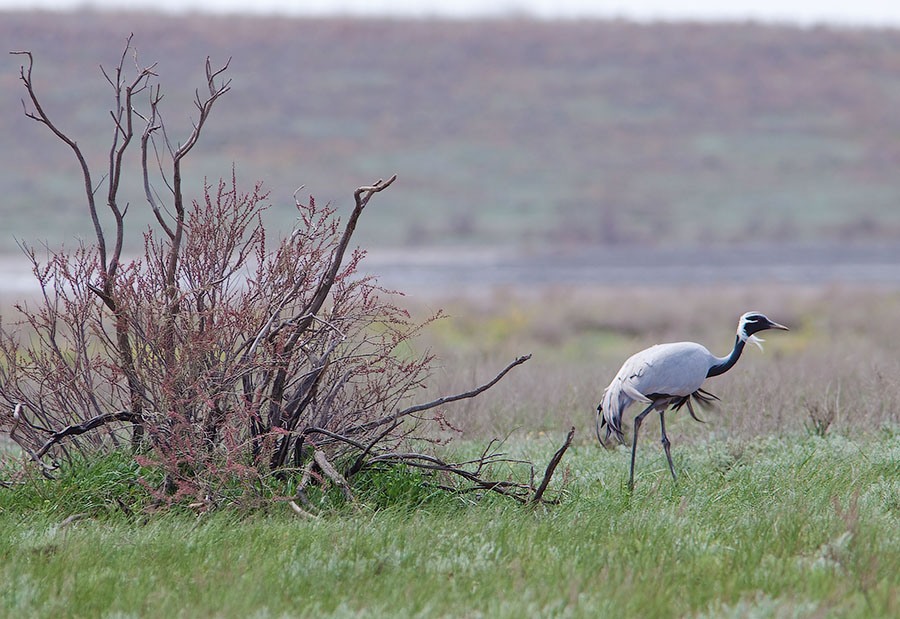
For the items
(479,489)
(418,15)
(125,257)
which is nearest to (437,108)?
(418,15)

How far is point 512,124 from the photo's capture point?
155 feet

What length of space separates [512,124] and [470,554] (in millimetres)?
43243

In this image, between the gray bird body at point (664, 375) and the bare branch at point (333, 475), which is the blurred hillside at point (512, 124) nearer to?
the gray bird body at point (664, 375)

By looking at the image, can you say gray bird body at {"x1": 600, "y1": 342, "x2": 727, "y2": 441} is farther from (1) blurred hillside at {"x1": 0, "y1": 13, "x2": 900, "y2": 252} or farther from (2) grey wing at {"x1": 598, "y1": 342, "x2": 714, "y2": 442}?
(1) blurred hillside at {"x1": 0, "y1": 13, "x2": 900, "y2": 252}

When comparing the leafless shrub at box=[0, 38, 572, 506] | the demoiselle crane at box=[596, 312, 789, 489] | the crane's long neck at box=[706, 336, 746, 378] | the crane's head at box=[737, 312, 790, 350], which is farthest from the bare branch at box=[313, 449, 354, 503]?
the crane's head at box=[737, 312, 790, 350]

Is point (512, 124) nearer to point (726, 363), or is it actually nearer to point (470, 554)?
point (726, 363)

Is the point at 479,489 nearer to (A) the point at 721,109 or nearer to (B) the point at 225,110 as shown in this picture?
(B) the point at 225,110

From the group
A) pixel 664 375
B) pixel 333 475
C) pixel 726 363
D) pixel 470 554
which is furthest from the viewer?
pixel 726 363

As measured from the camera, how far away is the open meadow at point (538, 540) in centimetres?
454

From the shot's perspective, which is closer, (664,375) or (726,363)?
(664,375)

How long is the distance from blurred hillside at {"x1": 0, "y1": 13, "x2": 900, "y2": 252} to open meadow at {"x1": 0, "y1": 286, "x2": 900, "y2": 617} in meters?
28.3

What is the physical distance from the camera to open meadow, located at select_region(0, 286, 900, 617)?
14.9 ft

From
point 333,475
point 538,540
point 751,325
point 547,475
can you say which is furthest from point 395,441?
point 751,325

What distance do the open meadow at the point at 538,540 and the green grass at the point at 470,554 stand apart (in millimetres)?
12
